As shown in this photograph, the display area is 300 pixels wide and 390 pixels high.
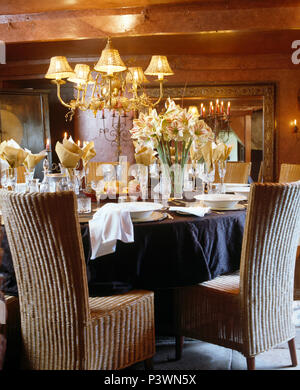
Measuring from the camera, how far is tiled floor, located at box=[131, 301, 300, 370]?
7.64 feet

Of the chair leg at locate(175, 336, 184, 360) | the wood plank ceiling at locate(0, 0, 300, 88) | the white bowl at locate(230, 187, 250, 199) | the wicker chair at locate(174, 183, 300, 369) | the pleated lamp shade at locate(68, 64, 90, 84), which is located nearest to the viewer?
the wicker chair at locate(174, 183, 300, 369)

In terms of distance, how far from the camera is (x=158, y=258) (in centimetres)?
213

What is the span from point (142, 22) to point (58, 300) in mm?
4172

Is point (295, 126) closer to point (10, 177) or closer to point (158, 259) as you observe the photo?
point (10, 177)

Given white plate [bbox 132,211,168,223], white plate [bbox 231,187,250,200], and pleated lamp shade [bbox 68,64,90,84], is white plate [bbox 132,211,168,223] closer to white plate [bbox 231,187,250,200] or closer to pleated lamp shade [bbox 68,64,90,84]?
white plate [bbox 231,187,250,200]

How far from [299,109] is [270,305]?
5.79m

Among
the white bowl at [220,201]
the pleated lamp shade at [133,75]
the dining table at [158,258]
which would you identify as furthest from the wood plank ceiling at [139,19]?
the dining table at [158,258]

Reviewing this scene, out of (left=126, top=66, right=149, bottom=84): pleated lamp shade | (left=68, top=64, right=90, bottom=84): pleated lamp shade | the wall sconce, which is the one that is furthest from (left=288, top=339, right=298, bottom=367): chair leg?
the wall sconce

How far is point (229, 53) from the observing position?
23.4 ft

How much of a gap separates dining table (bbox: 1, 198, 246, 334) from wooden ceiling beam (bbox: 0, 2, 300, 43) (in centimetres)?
353

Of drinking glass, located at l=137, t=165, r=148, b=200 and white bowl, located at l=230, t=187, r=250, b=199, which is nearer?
drinking glass, located at l=137, t=165, r=148, b=200

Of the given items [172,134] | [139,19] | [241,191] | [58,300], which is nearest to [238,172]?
[241,191]
